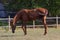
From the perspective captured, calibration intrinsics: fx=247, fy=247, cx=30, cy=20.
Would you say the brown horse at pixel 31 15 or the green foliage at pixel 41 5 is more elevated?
the green foliage at pixel 41 5

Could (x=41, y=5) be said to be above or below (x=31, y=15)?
above

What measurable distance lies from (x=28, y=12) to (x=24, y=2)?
804 cm

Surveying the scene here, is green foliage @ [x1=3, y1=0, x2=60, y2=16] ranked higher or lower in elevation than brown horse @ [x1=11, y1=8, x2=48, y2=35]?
higher

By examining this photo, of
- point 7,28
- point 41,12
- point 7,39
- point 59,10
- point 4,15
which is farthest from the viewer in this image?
point 4,15

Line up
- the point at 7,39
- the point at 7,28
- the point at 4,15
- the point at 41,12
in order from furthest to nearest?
the point at 4,15
the point at 7,28
the point at 41,12
the point at 7,39

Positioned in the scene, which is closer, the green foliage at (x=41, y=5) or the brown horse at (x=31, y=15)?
the brown horse at (x=31, y=15)

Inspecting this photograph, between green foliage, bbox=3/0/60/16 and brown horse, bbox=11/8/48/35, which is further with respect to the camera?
green foliage, bbox=3/0/60/16

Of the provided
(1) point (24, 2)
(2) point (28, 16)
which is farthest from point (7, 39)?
(1) point (24, 2)

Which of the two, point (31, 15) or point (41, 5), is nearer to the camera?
point (31, 15)

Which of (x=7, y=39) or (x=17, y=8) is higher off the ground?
(x=17, y=8)

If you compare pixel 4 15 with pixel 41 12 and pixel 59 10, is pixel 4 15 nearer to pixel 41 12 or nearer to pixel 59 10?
pixel 59 10

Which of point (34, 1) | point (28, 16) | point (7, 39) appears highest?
point (34, 1)

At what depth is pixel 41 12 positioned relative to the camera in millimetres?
14383

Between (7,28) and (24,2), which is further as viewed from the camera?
(24,2)
